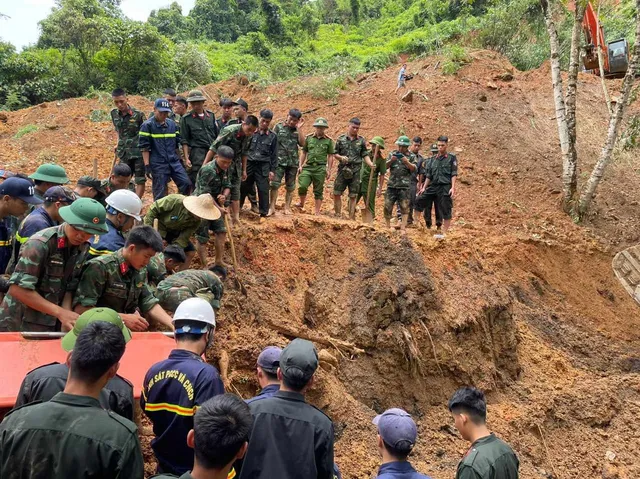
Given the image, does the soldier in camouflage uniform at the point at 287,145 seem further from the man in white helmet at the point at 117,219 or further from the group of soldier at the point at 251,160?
the man in white helmet at the point at 117,219

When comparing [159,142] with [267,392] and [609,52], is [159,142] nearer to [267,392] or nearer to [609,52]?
[267,392]

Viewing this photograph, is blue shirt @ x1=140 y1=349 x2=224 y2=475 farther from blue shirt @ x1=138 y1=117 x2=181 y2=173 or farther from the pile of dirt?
blue shirt @ x1=138 y1=117 x2=181 y2=173

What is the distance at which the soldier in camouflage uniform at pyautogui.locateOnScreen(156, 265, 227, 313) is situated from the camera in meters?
4.45

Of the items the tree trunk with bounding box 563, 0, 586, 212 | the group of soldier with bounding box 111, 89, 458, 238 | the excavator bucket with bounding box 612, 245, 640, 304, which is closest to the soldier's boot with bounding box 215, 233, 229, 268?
the group of soldier with bounding box 111, 89, 458, 238

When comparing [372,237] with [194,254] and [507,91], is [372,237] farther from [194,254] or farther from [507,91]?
[507,91]

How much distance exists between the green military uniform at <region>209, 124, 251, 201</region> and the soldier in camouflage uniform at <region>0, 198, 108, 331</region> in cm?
334

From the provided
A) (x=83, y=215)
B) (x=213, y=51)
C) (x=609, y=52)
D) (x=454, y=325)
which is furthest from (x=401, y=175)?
(x=213, y=51)

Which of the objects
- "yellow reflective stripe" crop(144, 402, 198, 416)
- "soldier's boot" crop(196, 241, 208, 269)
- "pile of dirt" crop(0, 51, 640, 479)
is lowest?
"pile of dirt" crop(0, 51, 640, 479)

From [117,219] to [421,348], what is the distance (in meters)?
4.18

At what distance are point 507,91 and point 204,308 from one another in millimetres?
16707

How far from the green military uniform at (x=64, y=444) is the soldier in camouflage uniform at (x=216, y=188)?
167 inches

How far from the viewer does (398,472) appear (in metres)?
2.86

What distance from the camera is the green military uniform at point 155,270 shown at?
14.9ft

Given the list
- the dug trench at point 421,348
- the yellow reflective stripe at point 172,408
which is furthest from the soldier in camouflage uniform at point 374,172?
the yellow reflective stripe at point 172,408
